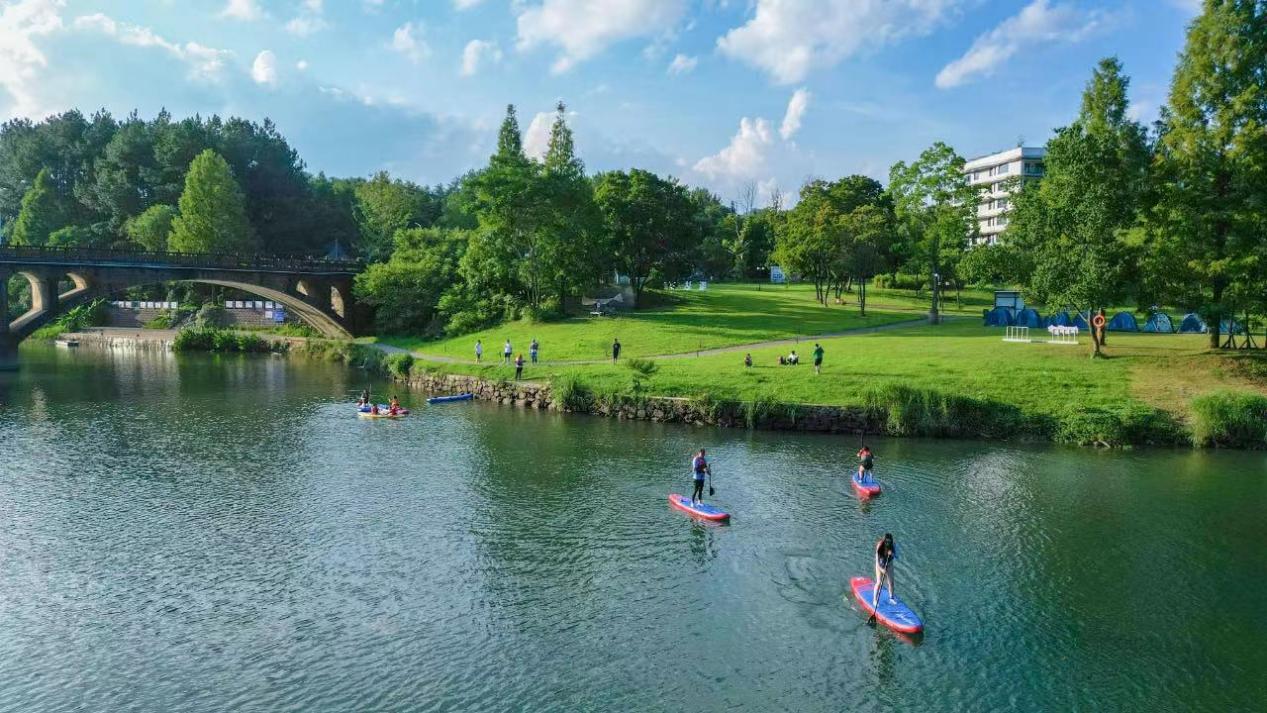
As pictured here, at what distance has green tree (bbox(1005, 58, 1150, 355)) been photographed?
46.3m

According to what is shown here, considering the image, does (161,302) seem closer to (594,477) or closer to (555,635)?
(594,477)

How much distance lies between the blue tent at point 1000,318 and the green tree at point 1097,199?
1883 centimetres

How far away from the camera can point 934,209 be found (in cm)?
7262

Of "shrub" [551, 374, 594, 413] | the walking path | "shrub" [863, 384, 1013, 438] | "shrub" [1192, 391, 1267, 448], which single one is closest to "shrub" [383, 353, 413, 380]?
the walking path

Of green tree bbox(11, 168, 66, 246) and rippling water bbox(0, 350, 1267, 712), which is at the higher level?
green tree bbox(11, 168, 66, 246)

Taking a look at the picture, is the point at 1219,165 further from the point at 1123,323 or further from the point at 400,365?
the point at 400,365

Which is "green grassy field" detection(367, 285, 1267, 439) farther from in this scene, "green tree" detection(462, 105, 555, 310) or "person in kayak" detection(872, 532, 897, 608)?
"person in kayak" detection(872, 532, 897, 608)

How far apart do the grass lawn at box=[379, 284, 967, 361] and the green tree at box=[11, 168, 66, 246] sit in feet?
252

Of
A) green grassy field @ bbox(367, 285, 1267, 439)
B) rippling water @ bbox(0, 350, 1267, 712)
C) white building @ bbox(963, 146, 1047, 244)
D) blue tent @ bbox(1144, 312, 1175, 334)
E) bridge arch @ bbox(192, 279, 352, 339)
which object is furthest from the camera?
white building @ bbox(963, 146, 1047, 244)

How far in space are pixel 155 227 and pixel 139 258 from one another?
134ft

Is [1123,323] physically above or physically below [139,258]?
below

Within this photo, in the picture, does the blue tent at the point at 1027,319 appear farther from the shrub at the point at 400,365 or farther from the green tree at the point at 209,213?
the green tree at the point at 209,213

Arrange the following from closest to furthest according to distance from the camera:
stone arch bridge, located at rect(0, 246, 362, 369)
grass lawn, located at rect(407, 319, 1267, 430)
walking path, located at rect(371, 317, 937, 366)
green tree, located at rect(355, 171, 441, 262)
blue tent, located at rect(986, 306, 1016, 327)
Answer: grass lawn, located at rect(407, 319, 1267, 430), walking path, located at rect(371, 317, 937, 366), blue tent, located at rect(986, 306, 1016, 327), stone arch bridge, located at rect(0, 246, 362, 369), green tree, located at rect(355, 171, 441, 262)

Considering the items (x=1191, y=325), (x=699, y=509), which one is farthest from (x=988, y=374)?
(x=1191, y=325)
